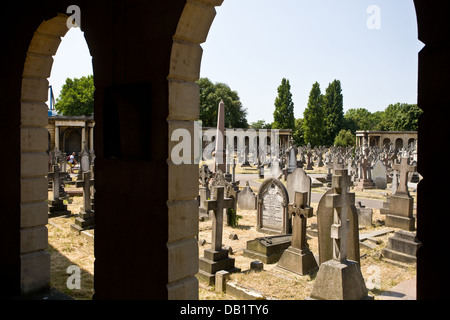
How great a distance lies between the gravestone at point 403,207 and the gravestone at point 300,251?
4346 millimetres

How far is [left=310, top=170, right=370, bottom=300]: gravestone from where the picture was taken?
4.53 metres

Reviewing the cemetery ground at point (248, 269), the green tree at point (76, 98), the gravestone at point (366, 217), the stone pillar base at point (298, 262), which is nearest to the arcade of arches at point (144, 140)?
the cemetery ground at point (248, 269)

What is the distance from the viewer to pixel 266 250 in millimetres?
6926

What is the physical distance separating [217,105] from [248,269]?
48.9m

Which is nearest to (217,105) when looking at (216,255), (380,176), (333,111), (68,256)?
(333,111)

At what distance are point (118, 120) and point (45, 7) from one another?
6.50ft

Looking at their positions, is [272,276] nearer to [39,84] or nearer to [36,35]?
[39,84]

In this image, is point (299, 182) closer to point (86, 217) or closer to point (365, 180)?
point (86, 217)

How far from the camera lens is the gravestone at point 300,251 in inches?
245

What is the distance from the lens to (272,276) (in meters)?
6.02

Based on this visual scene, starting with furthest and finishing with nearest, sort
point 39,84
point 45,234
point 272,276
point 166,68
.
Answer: point 272,276, point 45,234, point 39,84, point 166,68

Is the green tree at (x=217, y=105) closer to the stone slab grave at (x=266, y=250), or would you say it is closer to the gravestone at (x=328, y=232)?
the stone slab grave at (x=266, y=250)

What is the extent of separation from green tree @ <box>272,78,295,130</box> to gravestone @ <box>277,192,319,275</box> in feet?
174
